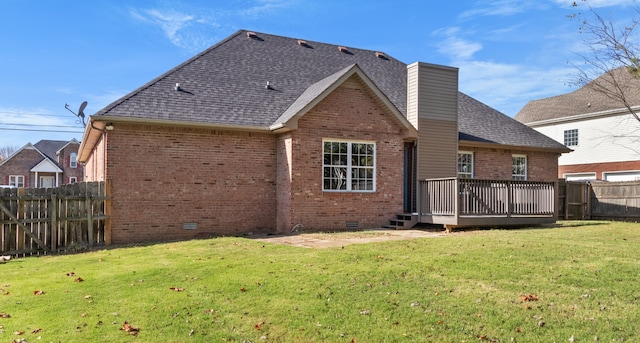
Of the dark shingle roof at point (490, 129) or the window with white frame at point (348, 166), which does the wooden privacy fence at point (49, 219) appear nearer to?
the window with white frame at point (348, 166)

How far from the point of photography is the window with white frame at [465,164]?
18.7m

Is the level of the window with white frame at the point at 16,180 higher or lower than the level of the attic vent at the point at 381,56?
lower

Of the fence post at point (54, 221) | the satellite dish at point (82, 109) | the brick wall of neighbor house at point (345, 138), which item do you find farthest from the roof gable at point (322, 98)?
the satellite dish at point (82, 109)

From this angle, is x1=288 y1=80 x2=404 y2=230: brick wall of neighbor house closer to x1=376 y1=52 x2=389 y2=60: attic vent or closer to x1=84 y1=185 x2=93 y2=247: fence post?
x1=84 y1=185 x2=93 y2=247: fence post

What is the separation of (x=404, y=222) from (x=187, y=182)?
6586 millimetres

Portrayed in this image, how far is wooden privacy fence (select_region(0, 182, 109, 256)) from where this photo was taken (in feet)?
38.9

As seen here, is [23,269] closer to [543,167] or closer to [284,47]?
[284,47]

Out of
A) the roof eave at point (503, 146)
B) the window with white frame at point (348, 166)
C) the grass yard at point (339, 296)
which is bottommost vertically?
the grass yard at point (339, 296)

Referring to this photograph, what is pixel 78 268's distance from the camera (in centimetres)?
961

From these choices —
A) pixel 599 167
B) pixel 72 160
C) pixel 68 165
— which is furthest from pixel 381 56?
pixel 68 165

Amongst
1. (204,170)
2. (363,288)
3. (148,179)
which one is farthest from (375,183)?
(363,288)

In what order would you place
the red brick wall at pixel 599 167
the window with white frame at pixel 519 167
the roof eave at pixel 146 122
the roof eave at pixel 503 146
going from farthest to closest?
1. the red brick wall at pixel 599 167
2. the window with white frame at pixel 519 167
3. the roof eave at pixel 503 146
4. the roof eave at pixel 146 122

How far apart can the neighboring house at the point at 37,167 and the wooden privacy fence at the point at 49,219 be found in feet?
145

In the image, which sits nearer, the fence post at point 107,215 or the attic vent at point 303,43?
the fence post at point 107,215
